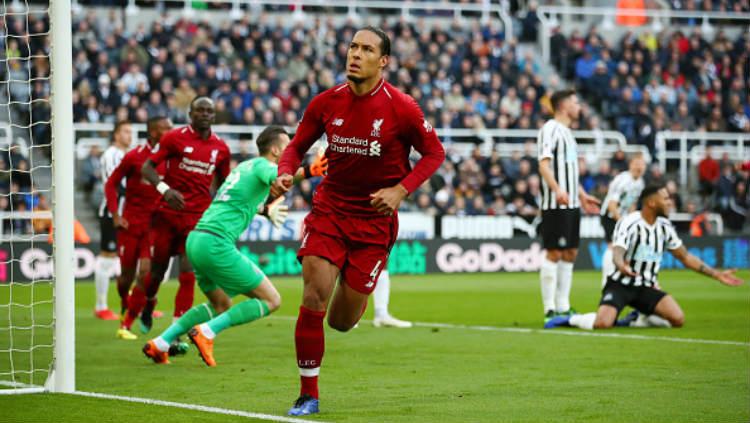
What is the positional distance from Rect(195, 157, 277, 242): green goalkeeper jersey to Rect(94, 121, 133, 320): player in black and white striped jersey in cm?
526

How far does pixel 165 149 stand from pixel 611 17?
2818 centimetres

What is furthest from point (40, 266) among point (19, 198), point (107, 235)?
point (107, 235)

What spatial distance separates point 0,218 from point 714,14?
78.5 ft

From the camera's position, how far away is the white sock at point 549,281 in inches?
567

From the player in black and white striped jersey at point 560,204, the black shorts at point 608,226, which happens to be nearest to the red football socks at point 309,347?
the player in black and white striped jersey at point 560,204

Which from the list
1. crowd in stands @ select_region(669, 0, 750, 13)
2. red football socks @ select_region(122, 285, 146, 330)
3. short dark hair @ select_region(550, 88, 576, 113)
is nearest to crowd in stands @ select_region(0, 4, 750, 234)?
crowd in stands @ select_region(669, 0, 750, 13)

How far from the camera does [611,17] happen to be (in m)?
38.2

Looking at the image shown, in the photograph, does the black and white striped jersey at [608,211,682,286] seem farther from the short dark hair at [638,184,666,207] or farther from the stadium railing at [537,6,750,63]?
the stadium railing at [537,6,750,63]

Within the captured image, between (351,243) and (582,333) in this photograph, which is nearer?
(351,243)

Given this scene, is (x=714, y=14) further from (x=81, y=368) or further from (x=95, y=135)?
(x=81, y=368)

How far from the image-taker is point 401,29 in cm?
3278

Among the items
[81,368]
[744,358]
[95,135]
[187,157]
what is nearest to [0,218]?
[95,135]

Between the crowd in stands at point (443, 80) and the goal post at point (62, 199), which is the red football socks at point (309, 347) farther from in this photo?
the crowd in stands at point (443, 80)

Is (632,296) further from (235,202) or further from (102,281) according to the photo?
(102,281)
